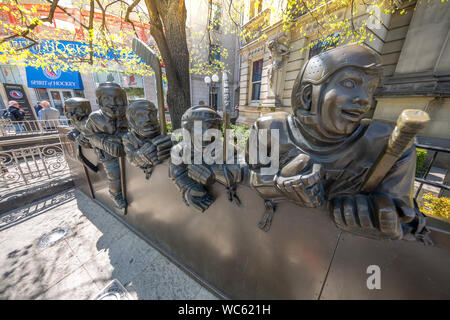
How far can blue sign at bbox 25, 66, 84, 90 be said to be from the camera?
36.7 feet

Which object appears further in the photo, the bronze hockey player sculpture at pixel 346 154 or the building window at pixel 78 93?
the building window at pixel 78 93

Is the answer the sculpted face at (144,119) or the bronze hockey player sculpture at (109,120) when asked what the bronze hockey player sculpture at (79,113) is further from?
the sculpted face at (144,119)

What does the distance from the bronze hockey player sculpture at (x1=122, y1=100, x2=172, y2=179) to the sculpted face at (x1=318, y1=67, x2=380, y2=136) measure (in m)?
1.64

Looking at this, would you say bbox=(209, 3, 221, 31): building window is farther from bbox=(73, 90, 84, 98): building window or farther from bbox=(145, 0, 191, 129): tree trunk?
bbox=(73, 90, 84, 98): building window

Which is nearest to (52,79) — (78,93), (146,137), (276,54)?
(78,93)

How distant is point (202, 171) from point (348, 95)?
1187mm

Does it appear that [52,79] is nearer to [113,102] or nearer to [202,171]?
[113,102]

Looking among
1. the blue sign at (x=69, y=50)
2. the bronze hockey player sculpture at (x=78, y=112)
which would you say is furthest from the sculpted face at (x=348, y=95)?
the blue sign at (x=69, y=50)

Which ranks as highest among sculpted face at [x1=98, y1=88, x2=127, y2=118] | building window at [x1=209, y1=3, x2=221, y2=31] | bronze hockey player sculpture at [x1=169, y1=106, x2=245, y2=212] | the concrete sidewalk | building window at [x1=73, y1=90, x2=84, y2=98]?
building window at [x1=209, y1=3, x2=221, y2=31]

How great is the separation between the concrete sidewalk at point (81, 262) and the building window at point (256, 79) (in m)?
9.70

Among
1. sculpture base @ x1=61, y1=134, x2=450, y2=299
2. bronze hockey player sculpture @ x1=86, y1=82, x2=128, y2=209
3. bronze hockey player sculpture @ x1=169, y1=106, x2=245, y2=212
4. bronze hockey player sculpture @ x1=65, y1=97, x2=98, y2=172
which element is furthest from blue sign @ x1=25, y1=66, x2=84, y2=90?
bronze hockey player sculpture @ x1=169, y1=106, x2=245, y2=212

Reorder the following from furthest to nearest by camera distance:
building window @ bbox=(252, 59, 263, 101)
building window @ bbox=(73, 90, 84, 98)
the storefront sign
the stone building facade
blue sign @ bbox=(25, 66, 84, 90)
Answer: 1. building window @ bbox=(73, 90, 84, 98)
2. blue sign @ bbox=(25, 66, 84, 90)
3. the storefront sign
4. building window @ bbox=(252, 59, 263, 101)
5. the stone building facade

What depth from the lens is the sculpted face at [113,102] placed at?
2219mm
